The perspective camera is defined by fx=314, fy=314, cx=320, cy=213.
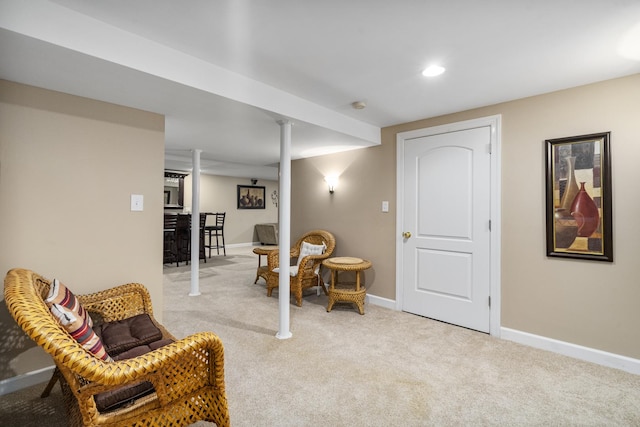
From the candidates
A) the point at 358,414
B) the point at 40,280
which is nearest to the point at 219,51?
the point at 40,280

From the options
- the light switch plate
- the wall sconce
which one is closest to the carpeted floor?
the light switch plate

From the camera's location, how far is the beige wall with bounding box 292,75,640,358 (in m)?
2.30

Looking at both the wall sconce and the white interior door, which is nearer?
the white interior door

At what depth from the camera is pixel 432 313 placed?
3.36 m

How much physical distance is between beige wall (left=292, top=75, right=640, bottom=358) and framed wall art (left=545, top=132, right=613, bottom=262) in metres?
0.05

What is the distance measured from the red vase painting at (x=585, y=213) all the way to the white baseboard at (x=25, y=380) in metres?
4.03

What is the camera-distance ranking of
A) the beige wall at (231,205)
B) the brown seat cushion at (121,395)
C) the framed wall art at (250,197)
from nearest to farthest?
the brown seat cushion at (121,395), the beige wall at (231,205), the framed wall art at (250,197)

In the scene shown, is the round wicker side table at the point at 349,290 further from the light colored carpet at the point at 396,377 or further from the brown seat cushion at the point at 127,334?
the brown seat cushion at the point at 127,334

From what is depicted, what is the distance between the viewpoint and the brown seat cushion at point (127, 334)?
1713 millimetres

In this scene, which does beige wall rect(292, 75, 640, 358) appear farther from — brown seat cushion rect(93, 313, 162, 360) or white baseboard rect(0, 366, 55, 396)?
white baseboard rect(0, 366, 55, 396)

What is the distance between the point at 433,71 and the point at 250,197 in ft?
25.6

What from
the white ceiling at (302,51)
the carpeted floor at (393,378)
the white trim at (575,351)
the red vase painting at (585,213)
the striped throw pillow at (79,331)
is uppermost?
the white ceiling at (302,51)

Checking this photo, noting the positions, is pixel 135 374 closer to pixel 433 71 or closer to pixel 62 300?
pixel 62 300

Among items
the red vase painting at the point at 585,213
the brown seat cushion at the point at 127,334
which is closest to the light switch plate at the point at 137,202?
the brown seat cushion at the point at 127,334
